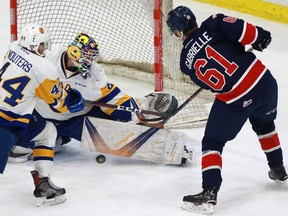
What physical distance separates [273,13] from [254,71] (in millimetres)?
3024

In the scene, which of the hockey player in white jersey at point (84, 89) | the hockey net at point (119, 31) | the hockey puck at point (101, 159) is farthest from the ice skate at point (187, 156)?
the hockey net at point (119, 31)

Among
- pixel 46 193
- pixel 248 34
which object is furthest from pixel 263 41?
pixel 46 193

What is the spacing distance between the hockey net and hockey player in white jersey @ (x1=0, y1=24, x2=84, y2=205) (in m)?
1.47

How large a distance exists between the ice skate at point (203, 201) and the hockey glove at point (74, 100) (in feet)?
2.50

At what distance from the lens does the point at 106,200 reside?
3447 mm

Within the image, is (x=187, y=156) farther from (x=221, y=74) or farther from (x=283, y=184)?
(x=221, y=74)

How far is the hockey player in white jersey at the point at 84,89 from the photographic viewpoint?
150 inches

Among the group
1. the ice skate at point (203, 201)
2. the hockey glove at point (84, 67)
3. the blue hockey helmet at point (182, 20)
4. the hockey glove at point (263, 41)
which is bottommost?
the ice skate at point (203, 201)

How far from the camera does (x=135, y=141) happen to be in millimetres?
3910

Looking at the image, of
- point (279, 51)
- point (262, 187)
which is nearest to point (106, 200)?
point (262, 187)

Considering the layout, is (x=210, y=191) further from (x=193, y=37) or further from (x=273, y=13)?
(x=273, y=13)

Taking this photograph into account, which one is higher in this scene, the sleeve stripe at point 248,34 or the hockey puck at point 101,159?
the sleeve stripe at point 248,34

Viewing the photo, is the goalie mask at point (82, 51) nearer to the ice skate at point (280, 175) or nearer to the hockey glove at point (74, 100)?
the hockey glove at point (74, 100)

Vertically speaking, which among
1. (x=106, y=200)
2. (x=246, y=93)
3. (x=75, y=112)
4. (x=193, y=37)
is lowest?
(x=106, y=200)
